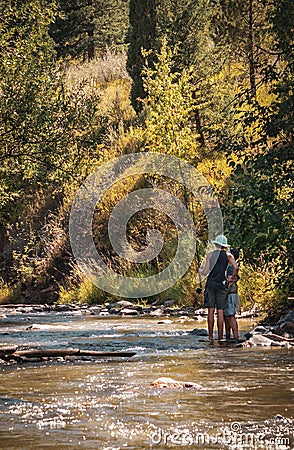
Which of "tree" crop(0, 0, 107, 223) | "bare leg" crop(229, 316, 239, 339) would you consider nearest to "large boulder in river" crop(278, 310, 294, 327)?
"bare leg" crop(229, 316, 239, 339)

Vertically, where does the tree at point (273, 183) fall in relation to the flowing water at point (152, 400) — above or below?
above

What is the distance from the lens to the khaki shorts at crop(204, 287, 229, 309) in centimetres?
1542

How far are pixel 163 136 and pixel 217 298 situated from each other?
9.87 metres

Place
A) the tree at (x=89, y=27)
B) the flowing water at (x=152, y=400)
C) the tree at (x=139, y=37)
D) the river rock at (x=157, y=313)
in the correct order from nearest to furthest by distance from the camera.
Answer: the flowing water at (x=152, y=400), the river rock at (x=157, y=313), the tree at (x=139, y=37), the tree at (x=89, y=27)

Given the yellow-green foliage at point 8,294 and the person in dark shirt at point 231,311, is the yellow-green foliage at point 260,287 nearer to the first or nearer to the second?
the person in dark shirt at point 231,311

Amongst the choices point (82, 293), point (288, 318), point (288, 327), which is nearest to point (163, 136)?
point (82, 293)

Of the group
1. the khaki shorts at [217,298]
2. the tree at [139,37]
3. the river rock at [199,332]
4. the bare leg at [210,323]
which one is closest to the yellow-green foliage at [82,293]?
the tree at [139,37]

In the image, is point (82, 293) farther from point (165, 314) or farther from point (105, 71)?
point (105, 71)

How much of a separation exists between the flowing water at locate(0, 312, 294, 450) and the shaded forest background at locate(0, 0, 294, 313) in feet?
11.0

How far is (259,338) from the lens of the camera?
45.4ft

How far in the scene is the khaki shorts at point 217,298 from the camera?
15.4 m

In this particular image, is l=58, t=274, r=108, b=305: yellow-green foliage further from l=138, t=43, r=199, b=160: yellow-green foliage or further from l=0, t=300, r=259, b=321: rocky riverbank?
l=138, t=43, r=199, b=160: yellow-green foliage

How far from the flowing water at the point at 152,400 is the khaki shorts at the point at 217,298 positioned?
1.34 metres

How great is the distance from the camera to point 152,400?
827 cm
